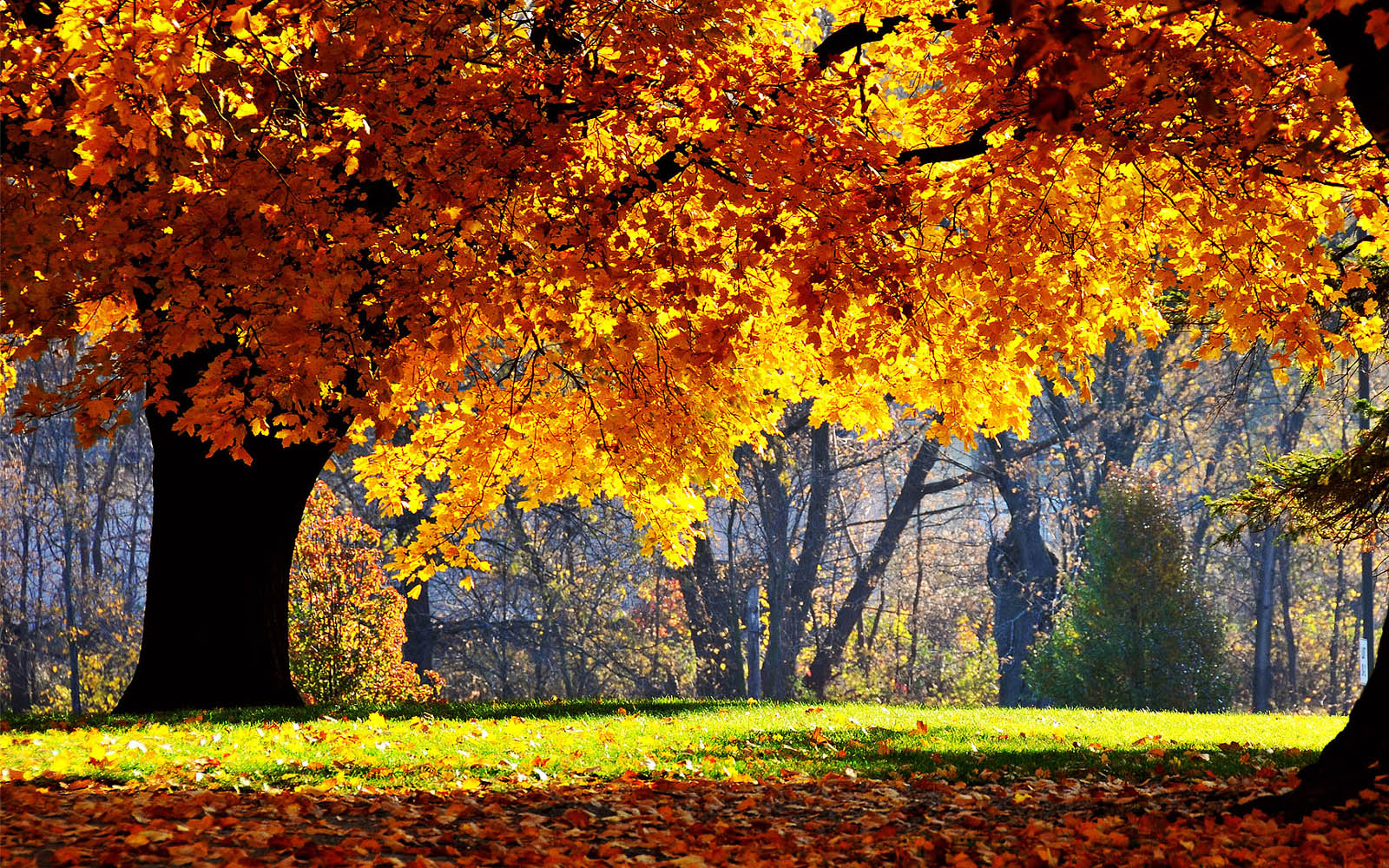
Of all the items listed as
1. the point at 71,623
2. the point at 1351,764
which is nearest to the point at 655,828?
the point at 1351,764

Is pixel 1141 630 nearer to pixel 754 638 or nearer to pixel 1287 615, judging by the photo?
pixel 754 638

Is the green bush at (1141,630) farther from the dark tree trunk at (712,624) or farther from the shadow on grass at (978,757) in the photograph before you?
the shadow on grass at (978,757)

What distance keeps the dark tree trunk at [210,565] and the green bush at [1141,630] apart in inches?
494

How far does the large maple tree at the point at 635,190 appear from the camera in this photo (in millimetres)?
5957

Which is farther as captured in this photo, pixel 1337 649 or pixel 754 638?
pixel 1337 649

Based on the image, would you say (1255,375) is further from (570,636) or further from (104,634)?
(104,634)

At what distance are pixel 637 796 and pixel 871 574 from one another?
17.3 m

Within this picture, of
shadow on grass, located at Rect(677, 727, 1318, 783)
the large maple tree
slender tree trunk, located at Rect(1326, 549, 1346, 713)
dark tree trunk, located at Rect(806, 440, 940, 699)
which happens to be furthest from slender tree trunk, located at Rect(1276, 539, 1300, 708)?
the large maple tree

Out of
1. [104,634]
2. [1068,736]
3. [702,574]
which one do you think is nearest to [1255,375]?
[702,574]

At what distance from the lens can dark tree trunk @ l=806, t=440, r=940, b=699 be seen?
23.0 m

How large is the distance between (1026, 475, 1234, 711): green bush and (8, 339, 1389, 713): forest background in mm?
374

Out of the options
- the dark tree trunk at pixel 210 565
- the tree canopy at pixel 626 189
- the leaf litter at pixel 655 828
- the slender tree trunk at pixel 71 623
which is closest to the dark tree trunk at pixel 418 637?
the slender tree trunk at pixel 71 623

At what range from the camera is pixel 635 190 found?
7.11m

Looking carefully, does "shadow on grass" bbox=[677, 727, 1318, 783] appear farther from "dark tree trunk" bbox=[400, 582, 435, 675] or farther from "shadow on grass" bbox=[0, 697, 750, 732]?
"dark tree trunk" bbox=[400, 582, 435, 675]
